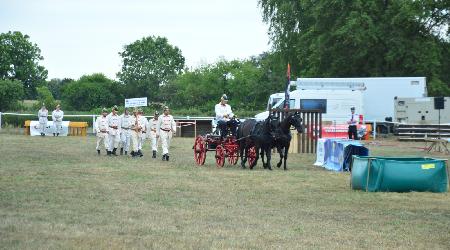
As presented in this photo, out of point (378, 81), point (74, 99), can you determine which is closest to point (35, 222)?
point (378, 81)

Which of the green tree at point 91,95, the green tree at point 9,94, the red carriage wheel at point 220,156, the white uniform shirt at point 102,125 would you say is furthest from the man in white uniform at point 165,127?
the green tree at point 91,95

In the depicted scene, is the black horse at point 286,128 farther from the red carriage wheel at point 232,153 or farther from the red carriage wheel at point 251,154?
the red carriage wheel at point 232,153

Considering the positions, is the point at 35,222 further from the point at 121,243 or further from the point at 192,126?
the point at 192,126

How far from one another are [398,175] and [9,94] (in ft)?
234

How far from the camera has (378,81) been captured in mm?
46719

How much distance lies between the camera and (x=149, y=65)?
10819cm

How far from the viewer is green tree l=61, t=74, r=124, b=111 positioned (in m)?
102

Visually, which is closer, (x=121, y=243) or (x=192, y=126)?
(x=121, y=243)

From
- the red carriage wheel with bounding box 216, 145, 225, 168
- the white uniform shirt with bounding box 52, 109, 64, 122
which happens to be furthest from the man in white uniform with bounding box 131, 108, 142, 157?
the white uniform shirt with bounding box 52, 109, 64, 122

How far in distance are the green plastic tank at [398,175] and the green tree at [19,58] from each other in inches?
3568

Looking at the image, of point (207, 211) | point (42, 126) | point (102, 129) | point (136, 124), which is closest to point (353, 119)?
point (136, 124)

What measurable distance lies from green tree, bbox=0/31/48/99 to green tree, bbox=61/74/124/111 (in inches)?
238

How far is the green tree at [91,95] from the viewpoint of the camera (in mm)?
101812

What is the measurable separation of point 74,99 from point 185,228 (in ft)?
306
